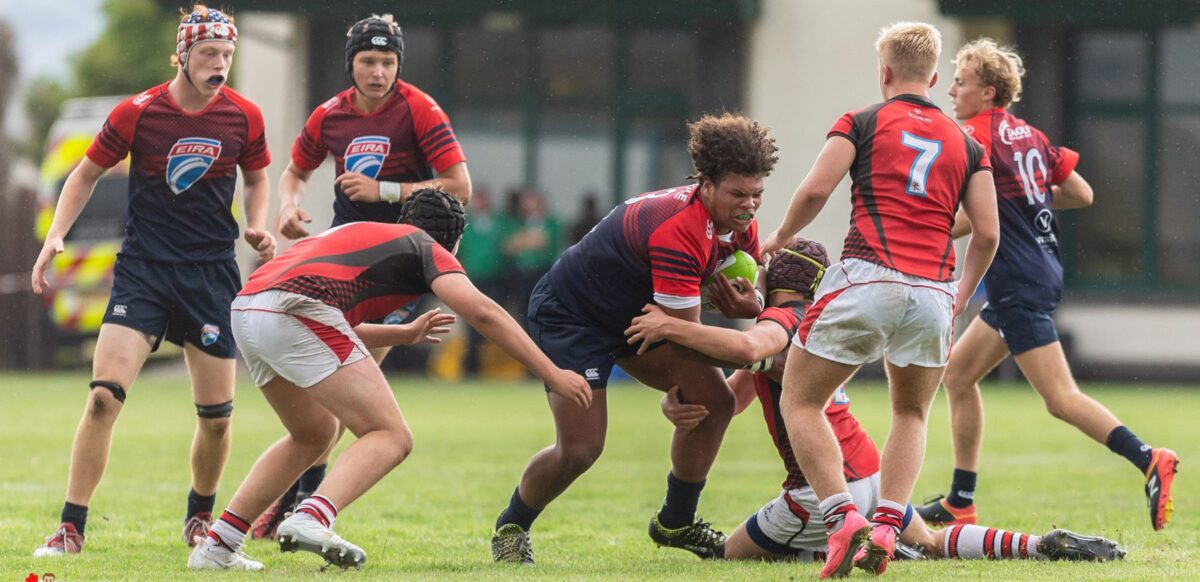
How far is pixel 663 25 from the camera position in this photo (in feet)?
68.5

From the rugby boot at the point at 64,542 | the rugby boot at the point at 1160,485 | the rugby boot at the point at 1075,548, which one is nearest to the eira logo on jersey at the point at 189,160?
the rugby boot at the point at 64,542

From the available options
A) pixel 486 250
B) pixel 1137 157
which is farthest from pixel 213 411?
pixel 1137 157

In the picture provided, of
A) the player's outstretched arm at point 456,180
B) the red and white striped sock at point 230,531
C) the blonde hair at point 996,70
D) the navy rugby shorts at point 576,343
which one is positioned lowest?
the red and white striped sock at point 230,531

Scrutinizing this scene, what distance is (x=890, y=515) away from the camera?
5805mm

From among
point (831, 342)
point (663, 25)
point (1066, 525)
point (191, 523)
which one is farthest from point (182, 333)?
point (663, 25)

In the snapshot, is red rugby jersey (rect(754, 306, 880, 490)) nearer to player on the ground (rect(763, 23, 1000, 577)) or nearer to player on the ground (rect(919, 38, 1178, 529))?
player on the ground (rect(763, 23, 1000, 577))

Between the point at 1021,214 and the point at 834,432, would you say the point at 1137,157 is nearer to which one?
the point at 1021,214

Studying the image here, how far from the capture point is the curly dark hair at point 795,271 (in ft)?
20.9

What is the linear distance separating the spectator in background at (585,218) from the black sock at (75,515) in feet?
44.9

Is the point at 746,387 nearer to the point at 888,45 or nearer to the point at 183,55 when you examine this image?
the point at 888,45

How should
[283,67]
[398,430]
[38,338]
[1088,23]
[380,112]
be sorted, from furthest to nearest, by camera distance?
[38,338], [283,67], [1088,23], [380,112], [398,430]

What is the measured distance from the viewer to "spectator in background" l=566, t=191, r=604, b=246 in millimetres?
20391

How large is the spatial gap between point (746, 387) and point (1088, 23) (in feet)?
47.6

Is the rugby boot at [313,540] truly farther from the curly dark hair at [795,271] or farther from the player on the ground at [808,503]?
the curly dark hair at [795,271]
